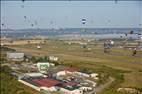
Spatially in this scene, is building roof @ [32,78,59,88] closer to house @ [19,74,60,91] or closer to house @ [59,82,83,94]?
house @ [19,74,60,91]

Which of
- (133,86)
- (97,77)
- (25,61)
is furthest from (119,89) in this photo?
(25,61)

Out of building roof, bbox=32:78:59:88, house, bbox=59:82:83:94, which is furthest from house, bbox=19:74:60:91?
house, bbox=59:82:83:94

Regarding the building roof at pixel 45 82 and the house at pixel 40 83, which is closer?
the house at pixel 40 83

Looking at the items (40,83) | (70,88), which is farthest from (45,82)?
(70,88)

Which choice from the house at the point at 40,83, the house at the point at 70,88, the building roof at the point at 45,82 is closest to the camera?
the house at the point at 70,88

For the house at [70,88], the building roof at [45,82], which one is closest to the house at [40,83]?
the building roof at [45,82]

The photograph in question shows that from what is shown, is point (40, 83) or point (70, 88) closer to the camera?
point (70, 88)

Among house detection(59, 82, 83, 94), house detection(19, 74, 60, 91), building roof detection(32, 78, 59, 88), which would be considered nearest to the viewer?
house detection(59, 82, 83, 94)

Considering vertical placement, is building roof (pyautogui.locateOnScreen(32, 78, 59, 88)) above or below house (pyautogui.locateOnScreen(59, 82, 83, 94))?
above

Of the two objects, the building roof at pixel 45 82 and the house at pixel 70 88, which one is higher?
the building roof at pixel 45 82

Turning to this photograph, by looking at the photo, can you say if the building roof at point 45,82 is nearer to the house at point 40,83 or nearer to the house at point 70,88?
the house at point 40,83

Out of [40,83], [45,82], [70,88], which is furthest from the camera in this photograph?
[45,82]

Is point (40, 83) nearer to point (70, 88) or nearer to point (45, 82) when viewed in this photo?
point (45, 82)
